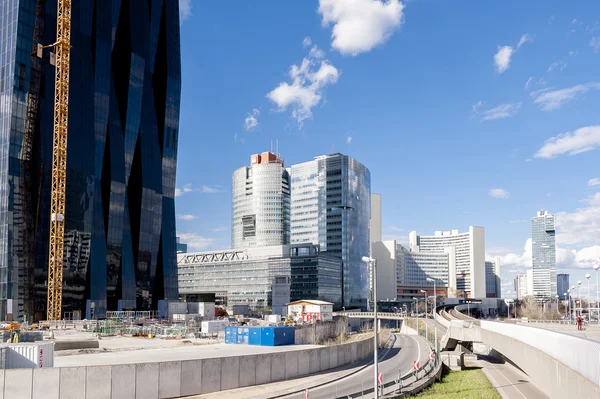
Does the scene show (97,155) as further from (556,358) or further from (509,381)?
(556,358)

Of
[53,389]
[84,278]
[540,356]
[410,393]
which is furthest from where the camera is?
[84,278]

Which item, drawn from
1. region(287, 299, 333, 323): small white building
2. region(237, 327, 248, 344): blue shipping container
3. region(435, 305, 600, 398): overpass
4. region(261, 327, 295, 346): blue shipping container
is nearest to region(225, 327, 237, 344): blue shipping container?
region(237, 327, 248, 344): blue shipping container

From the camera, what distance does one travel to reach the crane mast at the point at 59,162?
108 meters

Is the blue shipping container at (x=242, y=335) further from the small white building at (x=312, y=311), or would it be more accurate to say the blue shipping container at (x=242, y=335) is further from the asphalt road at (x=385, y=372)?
the small white building at (x=312, y=311)

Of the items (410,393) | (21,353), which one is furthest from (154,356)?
(410,393)

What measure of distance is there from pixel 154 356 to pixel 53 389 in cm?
1581

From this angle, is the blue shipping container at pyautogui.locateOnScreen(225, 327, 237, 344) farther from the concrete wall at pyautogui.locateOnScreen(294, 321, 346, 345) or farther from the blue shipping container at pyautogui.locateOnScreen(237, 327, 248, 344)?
the concrete wall at pyautogui.locateOnScreen(294, 321, 346, 345)

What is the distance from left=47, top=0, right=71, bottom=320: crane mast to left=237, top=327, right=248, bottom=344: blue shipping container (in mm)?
56233

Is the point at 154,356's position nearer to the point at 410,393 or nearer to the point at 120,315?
the point at 410,393

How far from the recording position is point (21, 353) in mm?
39625

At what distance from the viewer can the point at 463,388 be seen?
5088 centimetres

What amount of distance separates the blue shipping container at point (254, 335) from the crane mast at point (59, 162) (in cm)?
5852

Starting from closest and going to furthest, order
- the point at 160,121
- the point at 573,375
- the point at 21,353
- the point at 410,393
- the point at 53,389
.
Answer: the point at 573,375, the point at 53,389, the point at 21,353, the point at 410,393, the point at 160,121

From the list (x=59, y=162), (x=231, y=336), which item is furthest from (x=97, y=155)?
(x=231, y=336)
